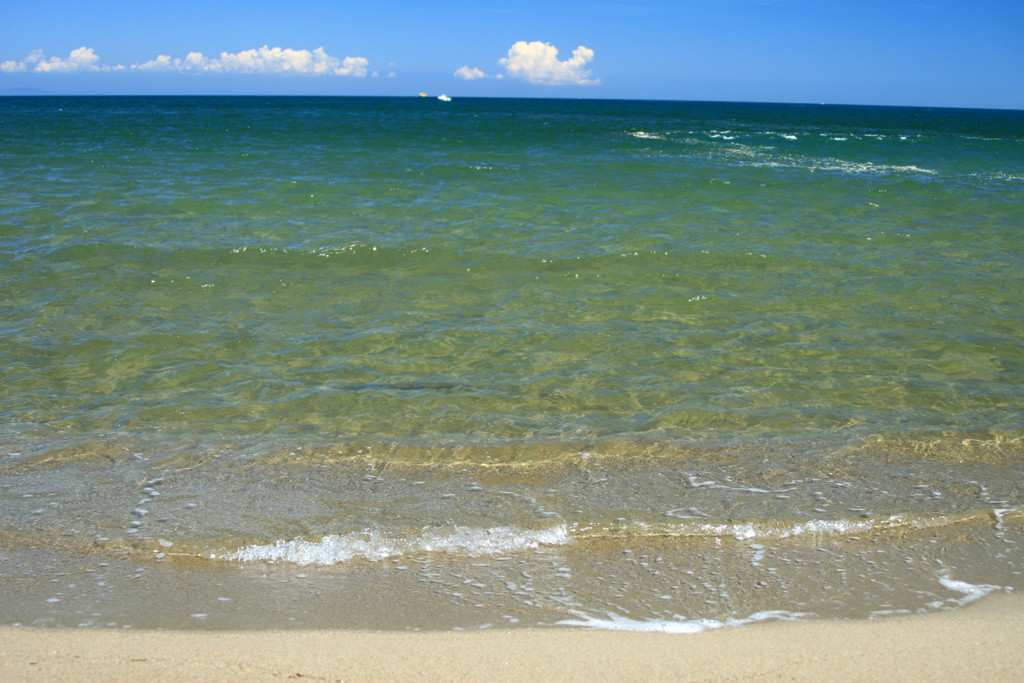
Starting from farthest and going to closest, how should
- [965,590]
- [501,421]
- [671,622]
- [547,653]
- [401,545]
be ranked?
[501,421] → [401,545] → [965,590] → [671,622] → [547,653]

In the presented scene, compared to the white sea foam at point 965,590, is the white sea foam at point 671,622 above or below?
below

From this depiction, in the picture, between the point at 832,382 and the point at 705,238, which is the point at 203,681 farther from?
the point at 705,238

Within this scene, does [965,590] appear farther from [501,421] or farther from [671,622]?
[501,421]

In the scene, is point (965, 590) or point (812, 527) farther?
point (812, 527)

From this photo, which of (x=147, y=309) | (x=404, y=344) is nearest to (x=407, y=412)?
(x=404, y=344)

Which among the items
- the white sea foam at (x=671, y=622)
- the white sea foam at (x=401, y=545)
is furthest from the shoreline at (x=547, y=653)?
the white sea foam at (x=401, y=545)

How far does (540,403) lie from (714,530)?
6.60 ft

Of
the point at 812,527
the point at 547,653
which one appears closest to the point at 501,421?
the point at 812,527

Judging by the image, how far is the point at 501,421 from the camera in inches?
203

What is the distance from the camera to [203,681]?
8.52 feet

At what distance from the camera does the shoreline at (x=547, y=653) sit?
2635 millimetres

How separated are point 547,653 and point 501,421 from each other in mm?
2477

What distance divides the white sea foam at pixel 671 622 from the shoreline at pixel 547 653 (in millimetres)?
39

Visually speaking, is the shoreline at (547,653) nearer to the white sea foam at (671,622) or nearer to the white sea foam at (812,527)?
the white sea foam at (671,622)
